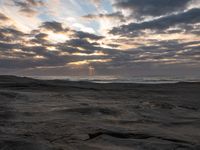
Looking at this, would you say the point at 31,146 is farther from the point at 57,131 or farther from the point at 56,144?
the point at 57,131

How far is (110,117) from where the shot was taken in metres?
6.39

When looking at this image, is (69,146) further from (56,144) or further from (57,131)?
(57,131)

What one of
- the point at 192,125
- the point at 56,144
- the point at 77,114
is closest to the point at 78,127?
the point at 56,144

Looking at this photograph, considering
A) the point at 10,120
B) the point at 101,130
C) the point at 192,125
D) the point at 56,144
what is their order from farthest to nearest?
the point at 192,125, the point at 10,120, the point at 101,130, the point at 56,144

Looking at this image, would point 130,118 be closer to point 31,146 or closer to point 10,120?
point 10,120

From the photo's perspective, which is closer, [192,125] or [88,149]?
[88,149]

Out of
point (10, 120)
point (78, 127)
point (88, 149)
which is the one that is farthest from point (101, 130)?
point (10, 120)

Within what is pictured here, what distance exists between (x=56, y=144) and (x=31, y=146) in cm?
37

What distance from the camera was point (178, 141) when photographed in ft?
13.9

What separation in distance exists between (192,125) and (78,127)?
2571 millimetres

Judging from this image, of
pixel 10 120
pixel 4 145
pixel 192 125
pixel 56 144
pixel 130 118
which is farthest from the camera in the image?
pixel 130 118

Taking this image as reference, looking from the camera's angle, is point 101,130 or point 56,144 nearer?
point 56,144

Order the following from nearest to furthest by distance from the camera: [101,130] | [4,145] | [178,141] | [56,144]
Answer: [4,145] → [56,144] → [178,141] → [101,130]

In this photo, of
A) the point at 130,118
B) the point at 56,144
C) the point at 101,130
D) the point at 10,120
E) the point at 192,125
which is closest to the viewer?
the point at 56,144
